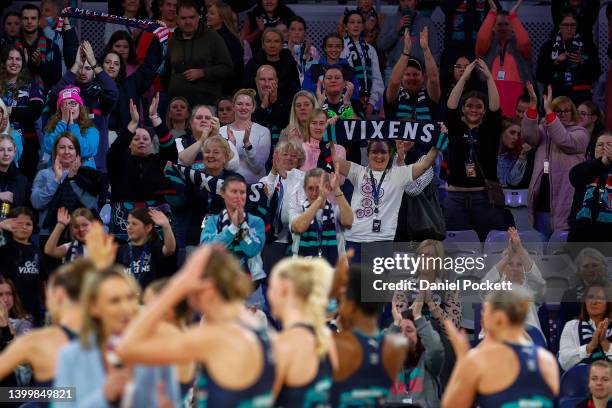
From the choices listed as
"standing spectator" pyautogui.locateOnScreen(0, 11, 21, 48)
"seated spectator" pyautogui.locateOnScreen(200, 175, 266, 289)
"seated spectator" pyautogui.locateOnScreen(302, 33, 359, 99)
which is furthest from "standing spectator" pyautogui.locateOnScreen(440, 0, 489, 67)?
"standing spectator" pyautogui.locateOnScreen(0, 11, 21, 48)

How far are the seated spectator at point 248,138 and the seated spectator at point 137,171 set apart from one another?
699 mm

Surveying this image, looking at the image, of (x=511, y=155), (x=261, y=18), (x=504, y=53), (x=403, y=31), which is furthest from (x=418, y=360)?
(x=261, y=18)

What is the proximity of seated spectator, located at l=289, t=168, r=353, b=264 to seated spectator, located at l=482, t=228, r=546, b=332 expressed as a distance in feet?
5.06

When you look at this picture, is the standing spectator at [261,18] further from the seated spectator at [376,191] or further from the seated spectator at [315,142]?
the seated spectator at [376,191]

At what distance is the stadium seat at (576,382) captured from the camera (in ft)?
41.7

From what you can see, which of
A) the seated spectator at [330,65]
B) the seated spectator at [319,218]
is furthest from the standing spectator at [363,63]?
the seated spectator at [319,218]

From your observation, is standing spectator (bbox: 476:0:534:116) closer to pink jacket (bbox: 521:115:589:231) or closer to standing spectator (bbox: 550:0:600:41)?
standing spectator (bbox: 550:0:600:41)

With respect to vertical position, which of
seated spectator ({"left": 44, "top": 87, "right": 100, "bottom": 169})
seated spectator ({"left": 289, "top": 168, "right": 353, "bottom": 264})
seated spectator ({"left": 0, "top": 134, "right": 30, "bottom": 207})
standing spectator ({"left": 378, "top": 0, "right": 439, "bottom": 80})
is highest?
standing spectator ({"left": 378, "top": 0, "right": 439, "bottom": 80})

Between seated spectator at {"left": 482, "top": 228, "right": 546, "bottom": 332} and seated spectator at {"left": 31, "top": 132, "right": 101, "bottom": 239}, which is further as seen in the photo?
seated spectator at {"left": 31, "top": 132, "right": 101, "bottom": 239}

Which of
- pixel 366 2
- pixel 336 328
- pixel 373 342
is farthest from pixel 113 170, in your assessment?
pixel 373 342

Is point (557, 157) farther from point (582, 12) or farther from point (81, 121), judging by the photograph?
point (81, 121)

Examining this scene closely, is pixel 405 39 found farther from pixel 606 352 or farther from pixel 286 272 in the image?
pixel 286 272

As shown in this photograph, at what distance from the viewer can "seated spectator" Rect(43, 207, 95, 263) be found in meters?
13.3

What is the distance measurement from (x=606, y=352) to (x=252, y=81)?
5.24 meters
